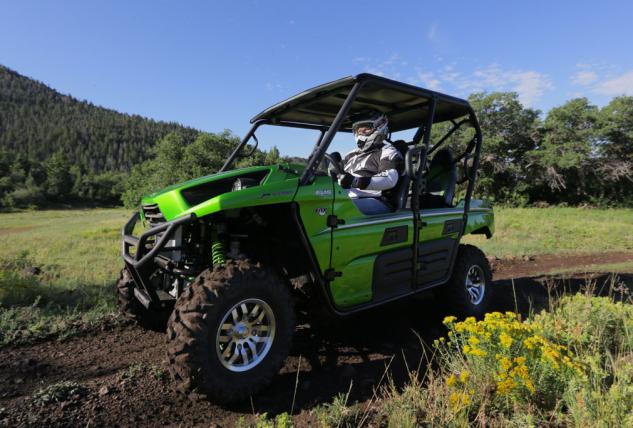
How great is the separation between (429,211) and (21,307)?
15.0 feet

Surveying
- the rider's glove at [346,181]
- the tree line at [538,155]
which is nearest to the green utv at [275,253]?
the rider's glove at [346,181]

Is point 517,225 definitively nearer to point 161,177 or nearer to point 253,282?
point 253,282

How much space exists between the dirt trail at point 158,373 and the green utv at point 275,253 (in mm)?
229

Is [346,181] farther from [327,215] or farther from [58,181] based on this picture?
[58,181]

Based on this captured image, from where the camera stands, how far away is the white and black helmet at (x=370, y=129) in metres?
3.85

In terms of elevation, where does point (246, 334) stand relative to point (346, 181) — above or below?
below

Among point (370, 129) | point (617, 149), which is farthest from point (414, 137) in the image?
point (617, 149)

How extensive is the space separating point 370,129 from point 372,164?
361 millimetres

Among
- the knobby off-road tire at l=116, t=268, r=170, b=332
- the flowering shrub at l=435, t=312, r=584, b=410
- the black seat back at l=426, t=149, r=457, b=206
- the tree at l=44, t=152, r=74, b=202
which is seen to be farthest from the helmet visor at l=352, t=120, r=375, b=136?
the tree at l=44, t=152, r=74, b=202

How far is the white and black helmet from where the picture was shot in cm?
385

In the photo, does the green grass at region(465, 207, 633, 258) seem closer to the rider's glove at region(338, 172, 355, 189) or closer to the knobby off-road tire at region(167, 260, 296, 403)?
the rider's glove at region(338, 172, 355, 189)

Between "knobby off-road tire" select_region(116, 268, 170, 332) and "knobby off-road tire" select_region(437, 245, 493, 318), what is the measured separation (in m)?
2.89

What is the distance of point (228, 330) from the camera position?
241cm

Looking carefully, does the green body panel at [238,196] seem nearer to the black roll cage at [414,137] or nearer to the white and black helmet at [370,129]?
the black roll cage at [414,137]
